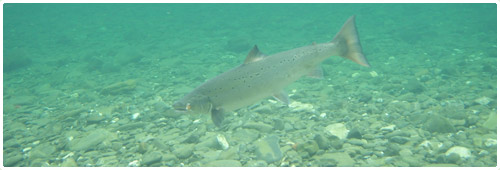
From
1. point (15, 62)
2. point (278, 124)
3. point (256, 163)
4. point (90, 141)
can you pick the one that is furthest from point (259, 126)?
point (15, 62)

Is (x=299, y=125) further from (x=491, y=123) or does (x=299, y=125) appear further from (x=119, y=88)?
(x=119, y=88)

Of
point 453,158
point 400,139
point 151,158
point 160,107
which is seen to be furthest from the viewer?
point 160,107

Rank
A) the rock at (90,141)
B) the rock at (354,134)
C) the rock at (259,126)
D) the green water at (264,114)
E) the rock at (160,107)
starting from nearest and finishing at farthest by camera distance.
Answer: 1. the green water at (264,114)
2. the rock at (354,134)
3. the rock at (90,141)
4. the rock at (259,126)
5. the rock at (160,107)

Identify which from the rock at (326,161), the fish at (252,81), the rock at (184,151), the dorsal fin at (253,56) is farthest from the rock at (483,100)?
the rock at (184,151)

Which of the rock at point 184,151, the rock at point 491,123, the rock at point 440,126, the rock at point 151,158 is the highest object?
the rock at point 491,123

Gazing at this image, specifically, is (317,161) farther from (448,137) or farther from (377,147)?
(448,137)

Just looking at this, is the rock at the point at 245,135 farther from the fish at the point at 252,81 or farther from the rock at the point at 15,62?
the rock at the point at 15,62

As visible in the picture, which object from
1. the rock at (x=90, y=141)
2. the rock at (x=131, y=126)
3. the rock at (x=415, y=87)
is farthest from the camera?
the rock at (x=415, y=87)
